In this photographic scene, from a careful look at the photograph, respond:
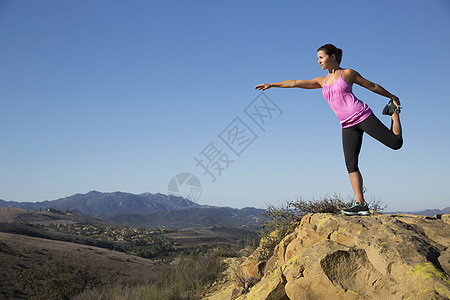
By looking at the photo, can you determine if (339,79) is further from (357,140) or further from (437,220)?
(437,220)

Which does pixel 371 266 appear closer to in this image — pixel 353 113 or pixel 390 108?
pixel 353 113

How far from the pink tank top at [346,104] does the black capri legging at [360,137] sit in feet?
0.28

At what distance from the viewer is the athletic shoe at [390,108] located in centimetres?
439

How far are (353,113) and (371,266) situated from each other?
2004 millimetres

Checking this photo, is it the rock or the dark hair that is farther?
the dark hair

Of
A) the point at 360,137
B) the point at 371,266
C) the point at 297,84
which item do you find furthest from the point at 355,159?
the point at 371,266

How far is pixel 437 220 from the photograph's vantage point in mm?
4457

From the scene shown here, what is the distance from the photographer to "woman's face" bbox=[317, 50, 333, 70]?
14.8 feet

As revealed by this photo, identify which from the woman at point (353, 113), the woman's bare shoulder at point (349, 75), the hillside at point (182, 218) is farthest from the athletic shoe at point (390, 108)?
the hillside at point (182, 218)

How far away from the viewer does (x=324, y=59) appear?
14.8ft

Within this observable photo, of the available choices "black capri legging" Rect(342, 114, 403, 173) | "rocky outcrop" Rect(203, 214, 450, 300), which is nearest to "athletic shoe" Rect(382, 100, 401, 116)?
"black capri legging" Rect(342, 114, 403, 173)

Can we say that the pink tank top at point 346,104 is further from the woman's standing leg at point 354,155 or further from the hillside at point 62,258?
the hillside at point 62,258

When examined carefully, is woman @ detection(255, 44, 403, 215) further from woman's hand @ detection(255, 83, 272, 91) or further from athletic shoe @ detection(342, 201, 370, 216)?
woman's hand @ detection(255, 83, 272, 91)

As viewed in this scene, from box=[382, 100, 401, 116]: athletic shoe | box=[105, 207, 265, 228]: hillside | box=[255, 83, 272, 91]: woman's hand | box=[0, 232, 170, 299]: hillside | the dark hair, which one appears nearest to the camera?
box=[382, 100, 401, 116]: athletic shoe
